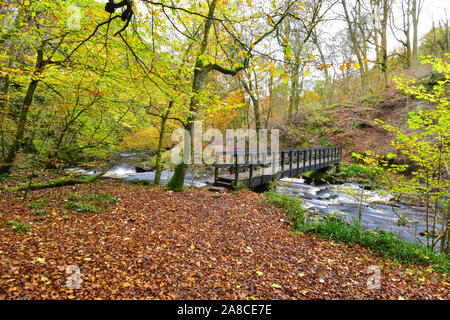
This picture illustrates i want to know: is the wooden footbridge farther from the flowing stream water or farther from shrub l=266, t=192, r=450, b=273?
shrub l=266, t=192, r=450, b=273

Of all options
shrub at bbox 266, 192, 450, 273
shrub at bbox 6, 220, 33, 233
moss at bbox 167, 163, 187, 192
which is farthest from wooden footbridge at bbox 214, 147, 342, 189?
shrub at bbox 6, 220, 33, 233

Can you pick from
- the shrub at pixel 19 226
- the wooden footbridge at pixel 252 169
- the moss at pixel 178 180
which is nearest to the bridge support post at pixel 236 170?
the wooden footbridge at pixel 252 169

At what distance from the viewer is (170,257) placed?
3504mm

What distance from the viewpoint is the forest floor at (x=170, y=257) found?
8.88ft

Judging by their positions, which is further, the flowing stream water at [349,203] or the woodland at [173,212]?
the flowing stream water at [349,203]

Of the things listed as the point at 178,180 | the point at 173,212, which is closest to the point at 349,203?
the point at 178,180

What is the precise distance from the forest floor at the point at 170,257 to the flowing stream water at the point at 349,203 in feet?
7.45

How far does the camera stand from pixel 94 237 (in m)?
3.75

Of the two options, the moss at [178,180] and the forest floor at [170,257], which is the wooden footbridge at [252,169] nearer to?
the moss at [178,180]

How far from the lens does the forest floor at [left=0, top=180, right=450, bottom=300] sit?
8.88 feet

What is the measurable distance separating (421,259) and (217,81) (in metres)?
14.4
